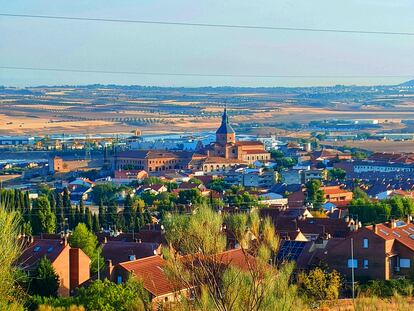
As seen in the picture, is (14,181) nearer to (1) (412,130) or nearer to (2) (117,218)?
(2) (117,218)

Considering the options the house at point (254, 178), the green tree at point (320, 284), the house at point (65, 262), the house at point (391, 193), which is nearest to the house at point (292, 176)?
the house at point (254, 178)

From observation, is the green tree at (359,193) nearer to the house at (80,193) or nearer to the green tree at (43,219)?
the house at (80,193)

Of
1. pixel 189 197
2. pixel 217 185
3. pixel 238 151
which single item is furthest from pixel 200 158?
pixel 189 197

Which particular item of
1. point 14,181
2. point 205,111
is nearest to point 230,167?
point 14,181

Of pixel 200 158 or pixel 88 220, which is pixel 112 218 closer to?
pixel 88 220

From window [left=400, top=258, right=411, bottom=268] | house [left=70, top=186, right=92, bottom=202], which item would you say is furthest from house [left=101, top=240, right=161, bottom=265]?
house [left=70, top=186, right=92, bottom=202]

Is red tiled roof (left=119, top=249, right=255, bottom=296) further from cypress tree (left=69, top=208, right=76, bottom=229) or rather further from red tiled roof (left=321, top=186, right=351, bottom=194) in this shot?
red tiled roof (left=321, top=186, right=351, bottom=194)
